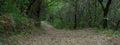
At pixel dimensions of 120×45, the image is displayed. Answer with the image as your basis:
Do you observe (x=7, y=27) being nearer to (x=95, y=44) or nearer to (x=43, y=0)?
(x=95, y=44)

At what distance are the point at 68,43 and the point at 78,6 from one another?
1898cm

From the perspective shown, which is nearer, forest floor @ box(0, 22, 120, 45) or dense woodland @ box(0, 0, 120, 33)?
forest floor @ box(0, 22, 120, 45)

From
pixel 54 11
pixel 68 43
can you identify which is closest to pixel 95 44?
pixel 68 43

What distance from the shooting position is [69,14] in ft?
117

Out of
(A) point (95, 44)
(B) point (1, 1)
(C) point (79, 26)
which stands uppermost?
(B) point (1, 1)

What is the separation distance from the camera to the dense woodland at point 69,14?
1633cm

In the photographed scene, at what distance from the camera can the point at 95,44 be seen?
1235 cm

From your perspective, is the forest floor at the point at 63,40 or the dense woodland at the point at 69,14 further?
the dense woodland at the point at 69,14

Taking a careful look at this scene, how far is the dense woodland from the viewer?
16327mm

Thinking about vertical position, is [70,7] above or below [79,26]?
above

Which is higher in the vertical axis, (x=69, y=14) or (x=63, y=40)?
(x=63, y=40)

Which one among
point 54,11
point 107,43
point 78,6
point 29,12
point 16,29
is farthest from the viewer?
point 54,11

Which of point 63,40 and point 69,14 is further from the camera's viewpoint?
point 69,14

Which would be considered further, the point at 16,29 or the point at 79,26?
the point at 79,26
